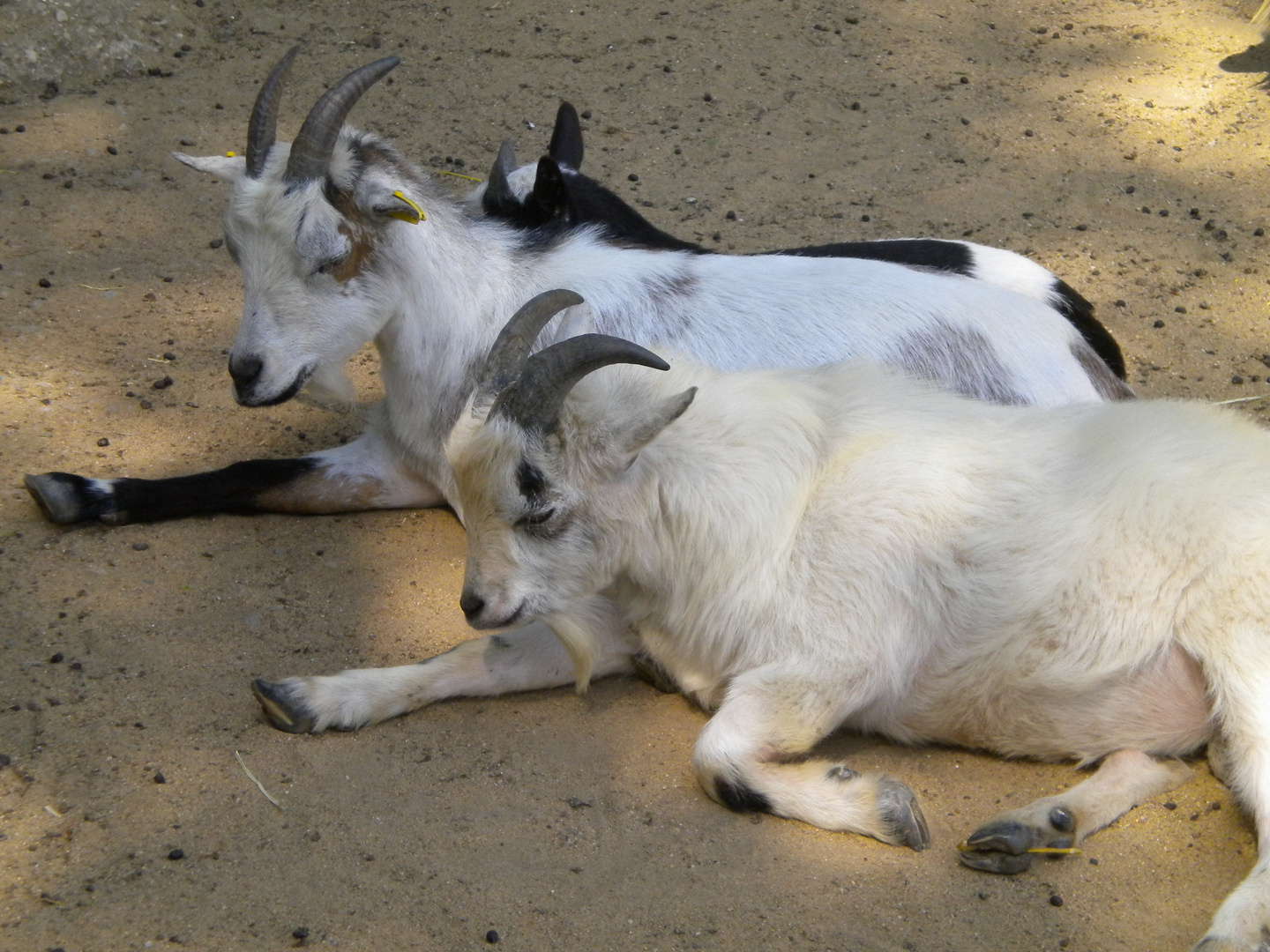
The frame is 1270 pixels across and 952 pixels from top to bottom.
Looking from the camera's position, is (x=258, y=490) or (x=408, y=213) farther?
(x=258, y=490)

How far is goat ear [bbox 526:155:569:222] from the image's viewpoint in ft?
13.9

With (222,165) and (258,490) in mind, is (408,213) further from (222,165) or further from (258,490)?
(258,490)

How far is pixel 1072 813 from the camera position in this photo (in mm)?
2879

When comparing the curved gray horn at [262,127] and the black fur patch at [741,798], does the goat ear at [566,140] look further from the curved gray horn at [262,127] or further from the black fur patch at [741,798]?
the black fur patch at [741,798]

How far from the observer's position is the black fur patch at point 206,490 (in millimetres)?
3875

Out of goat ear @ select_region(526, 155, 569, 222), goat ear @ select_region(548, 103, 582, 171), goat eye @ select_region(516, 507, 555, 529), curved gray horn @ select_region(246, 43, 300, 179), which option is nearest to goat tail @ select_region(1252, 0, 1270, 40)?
goat ear @ select_region(548, 103, 582, 171)

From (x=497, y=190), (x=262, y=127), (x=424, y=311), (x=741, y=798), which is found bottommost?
(x=741, y=798)

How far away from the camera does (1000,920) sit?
2.67 metres

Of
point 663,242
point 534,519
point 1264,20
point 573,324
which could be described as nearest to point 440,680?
point 534,519

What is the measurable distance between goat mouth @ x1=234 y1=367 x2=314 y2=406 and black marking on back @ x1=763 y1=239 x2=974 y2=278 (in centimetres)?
164

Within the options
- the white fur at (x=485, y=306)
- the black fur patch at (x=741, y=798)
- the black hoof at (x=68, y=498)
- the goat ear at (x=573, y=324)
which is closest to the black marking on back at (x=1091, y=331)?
the white fur at (x=485, y=306)

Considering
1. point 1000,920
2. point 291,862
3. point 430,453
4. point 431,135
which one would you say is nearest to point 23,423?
point 430,453

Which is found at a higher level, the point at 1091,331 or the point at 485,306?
the point at 1091,331

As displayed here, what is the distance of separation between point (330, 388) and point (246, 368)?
0.90 feet
